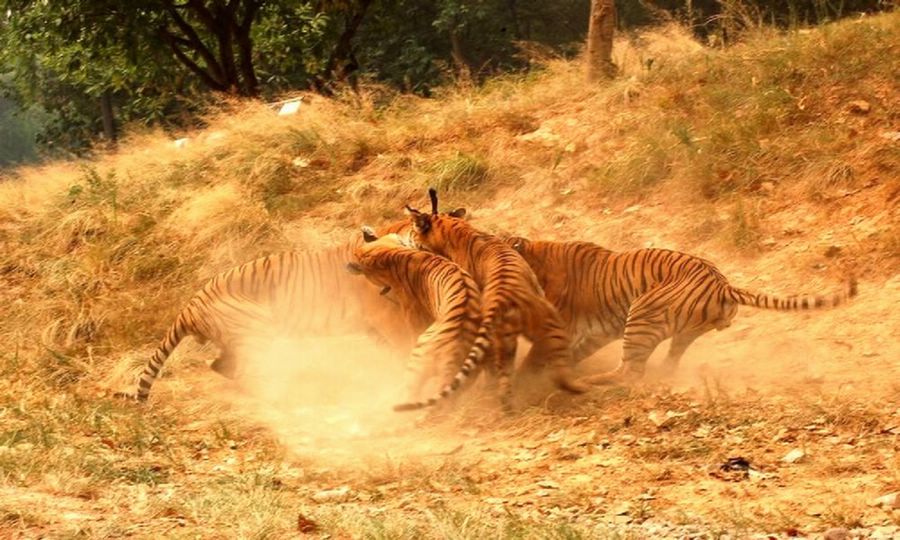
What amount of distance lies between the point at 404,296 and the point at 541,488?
221 cm

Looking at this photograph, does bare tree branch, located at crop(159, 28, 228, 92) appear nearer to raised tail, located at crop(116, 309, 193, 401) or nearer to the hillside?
the hillside

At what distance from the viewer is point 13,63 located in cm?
2536

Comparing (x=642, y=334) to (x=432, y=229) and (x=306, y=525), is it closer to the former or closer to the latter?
(x=432, y=229)

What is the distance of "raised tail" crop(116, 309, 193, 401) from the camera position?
8125mm

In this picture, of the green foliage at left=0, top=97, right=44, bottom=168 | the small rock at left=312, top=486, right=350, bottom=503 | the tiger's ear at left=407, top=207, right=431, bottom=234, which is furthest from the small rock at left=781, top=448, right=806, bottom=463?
the green foliage at left=0, top=97, right=44, bottom=168

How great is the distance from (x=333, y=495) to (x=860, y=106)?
6198 mm

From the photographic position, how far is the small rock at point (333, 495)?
5.77 meters

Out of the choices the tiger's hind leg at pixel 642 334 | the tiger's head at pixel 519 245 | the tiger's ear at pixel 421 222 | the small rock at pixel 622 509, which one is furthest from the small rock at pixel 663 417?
the tiger's ear at pixel 421 222

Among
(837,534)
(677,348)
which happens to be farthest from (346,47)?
(837,534)

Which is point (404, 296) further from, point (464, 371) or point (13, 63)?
point (13, 63)

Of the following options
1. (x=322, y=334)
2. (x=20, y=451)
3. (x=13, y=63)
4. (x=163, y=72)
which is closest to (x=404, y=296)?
(x=322, y=334)

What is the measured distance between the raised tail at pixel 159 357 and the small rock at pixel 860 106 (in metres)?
5.51

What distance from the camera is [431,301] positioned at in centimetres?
735

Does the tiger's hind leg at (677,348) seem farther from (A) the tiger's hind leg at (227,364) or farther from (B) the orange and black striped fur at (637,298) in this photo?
(A) the tiger's hind leg at (227,364)
